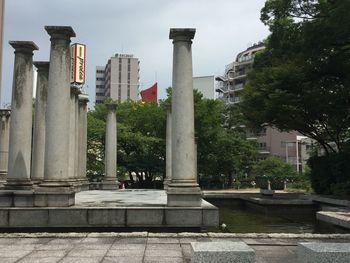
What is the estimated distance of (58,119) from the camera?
55.3 feet

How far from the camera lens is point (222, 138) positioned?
185ft

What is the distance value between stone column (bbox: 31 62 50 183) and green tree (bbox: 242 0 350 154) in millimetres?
16364

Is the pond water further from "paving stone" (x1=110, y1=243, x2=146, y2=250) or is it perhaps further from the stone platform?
"paving stone" (x1=110, y1=243, x2=146, y2=250)

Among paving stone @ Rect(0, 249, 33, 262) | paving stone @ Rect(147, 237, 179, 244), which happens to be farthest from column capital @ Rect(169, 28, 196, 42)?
paving stone @ Rect(0, 249, 33, 262)

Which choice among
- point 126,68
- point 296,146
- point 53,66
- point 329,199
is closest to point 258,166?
point 296,146

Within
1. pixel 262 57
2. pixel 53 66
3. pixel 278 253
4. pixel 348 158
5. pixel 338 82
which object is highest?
pixel 262 57

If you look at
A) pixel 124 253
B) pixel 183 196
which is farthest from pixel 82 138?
pixel 124 253

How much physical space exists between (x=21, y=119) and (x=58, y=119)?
2586 mm

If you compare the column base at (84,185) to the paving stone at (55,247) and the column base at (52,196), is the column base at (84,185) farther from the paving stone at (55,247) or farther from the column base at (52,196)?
the paving stone at (55,247)

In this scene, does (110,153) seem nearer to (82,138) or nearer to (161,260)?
(82,138)

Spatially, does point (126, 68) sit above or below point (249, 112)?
above

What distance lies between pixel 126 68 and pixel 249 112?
130 meters

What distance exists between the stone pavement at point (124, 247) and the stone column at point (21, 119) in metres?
5.69

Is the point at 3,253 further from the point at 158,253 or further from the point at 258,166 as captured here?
the point at 258,166
